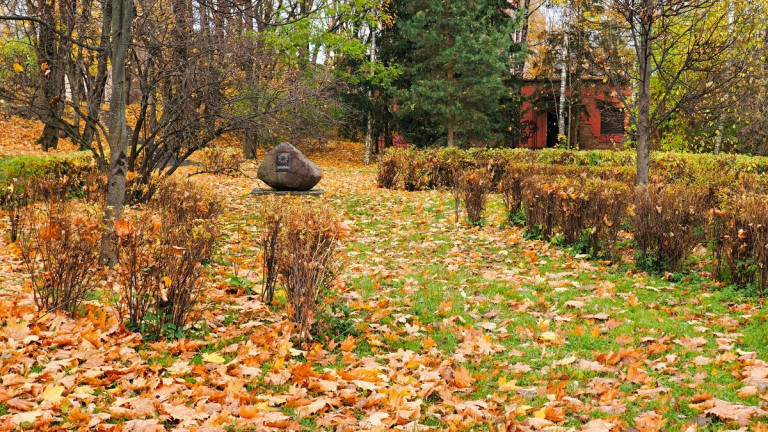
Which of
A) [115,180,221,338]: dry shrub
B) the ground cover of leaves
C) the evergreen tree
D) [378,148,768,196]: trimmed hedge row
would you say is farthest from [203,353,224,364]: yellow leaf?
the evergreen tree

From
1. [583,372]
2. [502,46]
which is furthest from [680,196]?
[502,46]

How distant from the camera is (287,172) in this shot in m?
14.6

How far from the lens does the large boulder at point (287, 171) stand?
14.5 metres

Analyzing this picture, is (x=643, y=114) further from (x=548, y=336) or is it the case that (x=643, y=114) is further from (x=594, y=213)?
(x=548, y=336)

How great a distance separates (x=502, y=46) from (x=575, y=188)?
16416 mm

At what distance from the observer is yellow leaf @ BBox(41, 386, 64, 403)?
3328 mm

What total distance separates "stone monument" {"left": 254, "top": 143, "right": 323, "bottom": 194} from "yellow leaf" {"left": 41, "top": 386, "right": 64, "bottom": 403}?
1130cm

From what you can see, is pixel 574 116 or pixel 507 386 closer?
pixel 507 386

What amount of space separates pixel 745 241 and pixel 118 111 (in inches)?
277

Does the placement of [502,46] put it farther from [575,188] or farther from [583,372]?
[583,372]

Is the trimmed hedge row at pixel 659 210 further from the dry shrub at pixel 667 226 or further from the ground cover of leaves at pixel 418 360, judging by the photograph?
the ground cover of leaves at pixel 418 360

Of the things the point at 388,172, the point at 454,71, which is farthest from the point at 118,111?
the point at 454,71

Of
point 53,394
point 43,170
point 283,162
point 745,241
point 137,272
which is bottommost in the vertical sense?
point 53,394

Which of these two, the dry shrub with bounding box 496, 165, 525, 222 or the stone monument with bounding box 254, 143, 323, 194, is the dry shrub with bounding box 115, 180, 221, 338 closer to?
the dry shrub with bounding box 496, 165, 525, 222
